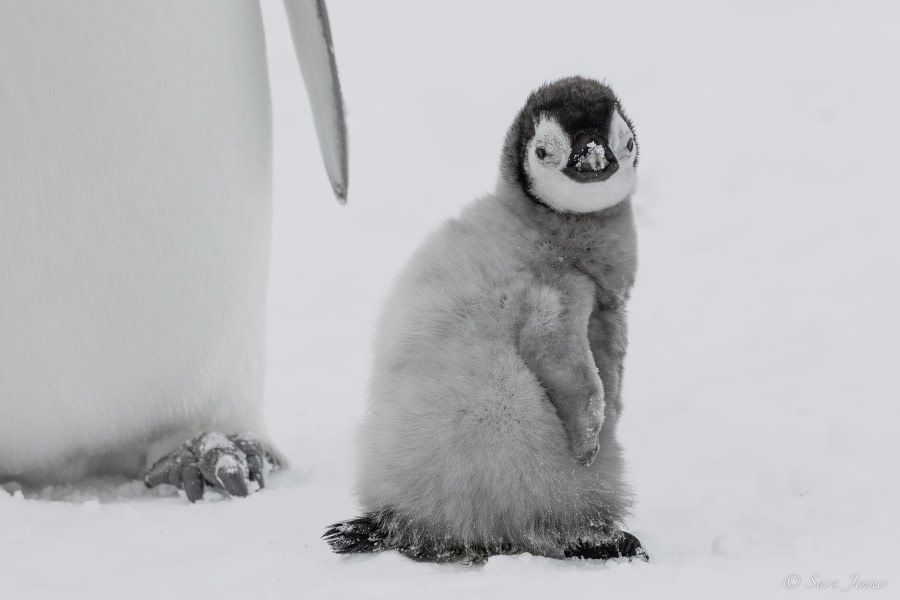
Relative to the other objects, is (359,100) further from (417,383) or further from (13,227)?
(417,383)

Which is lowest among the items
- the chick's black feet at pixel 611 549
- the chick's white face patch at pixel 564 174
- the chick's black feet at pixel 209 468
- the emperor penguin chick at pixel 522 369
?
the chick's black feet at pixel 209 468

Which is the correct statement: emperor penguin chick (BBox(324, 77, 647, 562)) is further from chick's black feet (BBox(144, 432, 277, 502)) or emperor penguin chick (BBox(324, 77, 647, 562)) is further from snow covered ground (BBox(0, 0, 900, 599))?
chick's black feet (BBox(144, 432, 277, 502))

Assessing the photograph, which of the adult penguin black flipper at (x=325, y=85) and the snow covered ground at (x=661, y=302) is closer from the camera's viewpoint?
the snow covered ground at (x=661, y=302)

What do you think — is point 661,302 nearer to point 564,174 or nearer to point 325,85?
point 325,85

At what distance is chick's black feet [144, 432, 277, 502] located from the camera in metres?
2.52

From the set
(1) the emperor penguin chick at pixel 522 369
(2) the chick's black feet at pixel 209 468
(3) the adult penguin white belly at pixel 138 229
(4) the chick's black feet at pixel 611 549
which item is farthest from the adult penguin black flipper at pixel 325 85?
(4) the chick's black feet at pixel 611 549

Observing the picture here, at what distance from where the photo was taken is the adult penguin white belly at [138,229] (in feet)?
7.55

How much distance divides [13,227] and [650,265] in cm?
227

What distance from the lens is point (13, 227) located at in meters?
2.30

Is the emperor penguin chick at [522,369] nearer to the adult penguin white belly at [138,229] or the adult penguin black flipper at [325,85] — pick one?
the adult penguin white belly at [138,229]

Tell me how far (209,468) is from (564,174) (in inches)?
44.6

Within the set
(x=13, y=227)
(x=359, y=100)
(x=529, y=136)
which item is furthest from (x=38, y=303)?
(x=359, y=100)

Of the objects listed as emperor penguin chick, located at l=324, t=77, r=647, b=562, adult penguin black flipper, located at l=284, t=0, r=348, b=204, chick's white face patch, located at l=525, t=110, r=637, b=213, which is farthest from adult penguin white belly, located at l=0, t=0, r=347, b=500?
chick's white face patch, located at l=525, t=110, r=637, b=213

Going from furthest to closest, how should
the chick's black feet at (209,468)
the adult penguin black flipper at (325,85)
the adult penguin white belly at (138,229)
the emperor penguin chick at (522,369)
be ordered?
the adult penguin black flipper at (325,85)
the chick's black feet at (209,468)
the adult penguin white belly at (138,229)
the emperor penguin chick at (522,369)
